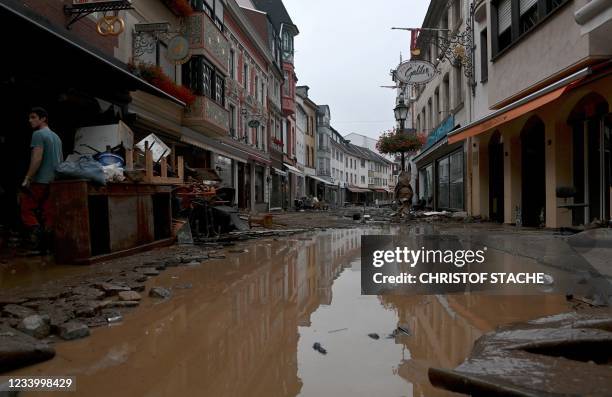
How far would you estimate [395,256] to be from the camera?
449 centimetres

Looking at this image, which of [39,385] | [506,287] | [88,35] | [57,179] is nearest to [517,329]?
[506,287]

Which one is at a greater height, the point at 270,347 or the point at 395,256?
the point at 395,256

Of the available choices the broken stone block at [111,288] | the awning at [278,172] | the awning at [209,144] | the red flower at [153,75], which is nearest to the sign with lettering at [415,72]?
the red flower at [153,75]

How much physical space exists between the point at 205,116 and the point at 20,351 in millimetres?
14810

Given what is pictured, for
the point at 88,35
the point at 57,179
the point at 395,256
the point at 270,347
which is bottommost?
the point at 270,347

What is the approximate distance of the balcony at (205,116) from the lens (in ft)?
53.7

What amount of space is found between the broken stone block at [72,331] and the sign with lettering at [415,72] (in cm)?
1469

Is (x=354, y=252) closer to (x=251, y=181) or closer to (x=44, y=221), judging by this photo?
(x=44, y=221)

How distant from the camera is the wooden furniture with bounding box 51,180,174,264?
17.7 ft

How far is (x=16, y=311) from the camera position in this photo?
3.21 meters

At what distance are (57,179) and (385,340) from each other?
184 inches

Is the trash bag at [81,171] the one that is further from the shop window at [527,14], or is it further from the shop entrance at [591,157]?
the shop window at [527,14]
